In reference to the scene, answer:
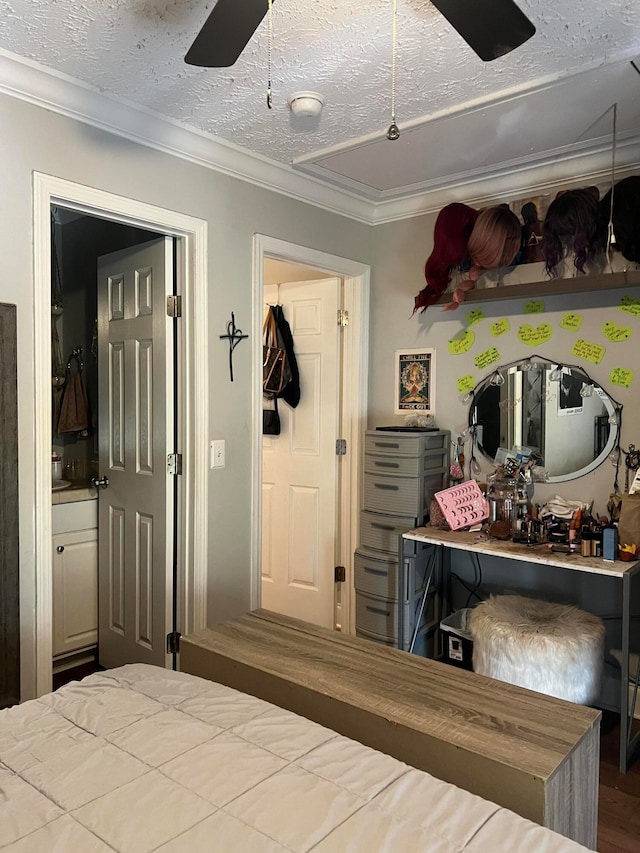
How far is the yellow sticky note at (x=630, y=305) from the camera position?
2.68 m

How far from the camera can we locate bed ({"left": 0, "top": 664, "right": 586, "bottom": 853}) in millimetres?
972

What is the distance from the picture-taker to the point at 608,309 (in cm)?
276

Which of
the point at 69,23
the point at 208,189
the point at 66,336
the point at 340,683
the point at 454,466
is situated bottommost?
the point at 340,683

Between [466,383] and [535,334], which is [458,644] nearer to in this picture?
[466,383]

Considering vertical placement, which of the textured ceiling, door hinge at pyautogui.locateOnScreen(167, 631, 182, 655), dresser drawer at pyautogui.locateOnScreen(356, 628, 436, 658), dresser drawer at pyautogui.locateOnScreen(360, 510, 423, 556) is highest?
the textured ceiling

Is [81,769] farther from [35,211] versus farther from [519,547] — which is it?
[519,547]

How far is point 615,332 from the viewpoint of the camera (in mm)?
2742

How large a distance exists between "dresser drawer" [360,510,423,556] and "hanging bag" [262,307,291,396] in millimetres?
967

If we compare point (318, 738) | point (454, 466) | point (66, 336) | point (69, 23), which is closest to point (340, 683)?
point (318, 738)

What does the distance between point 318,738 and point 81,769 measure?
45 centimetres

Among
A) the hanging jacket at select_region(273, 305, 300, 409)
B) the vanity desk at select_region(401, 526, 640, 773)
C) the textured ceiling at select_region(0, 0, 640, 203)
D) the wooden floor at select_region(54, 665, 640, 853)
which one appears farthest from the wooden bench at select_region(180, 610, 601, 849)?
the hanging jacket at select_region(273, 305, 300, 409)

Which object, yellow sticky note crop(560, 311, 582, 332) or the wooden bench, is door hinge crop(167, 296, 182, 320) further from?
yellow sticky note crop(560, 311, 582, 332)

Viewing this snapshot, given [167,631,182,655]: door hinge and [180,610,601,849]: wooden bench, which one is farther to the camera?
[167,631,182,655]: door hinge

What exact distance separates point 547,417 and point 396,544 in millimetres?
918
